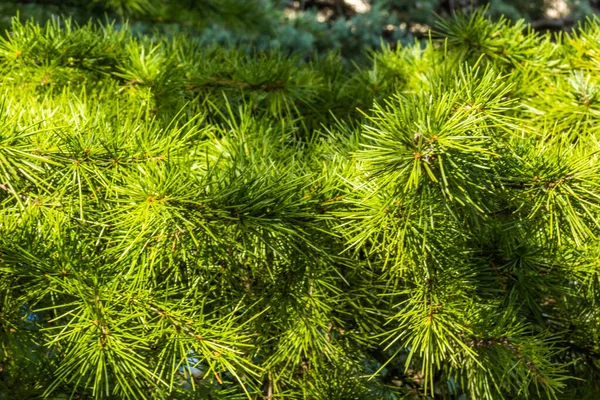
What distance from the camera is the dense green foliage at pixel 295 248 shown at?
23.6 inches

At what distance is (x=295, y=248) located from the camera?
2.18 feet

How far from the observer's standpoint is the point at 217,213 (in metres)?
0.61

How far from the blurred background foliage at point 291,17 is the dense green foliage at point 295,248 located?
35 cm

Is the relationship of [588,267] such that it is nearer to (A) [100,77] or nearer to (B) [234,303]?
(B) [234,303]

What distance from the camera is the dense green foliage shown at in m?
0.60

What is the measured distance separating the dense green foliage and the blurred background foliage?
13.8 inches

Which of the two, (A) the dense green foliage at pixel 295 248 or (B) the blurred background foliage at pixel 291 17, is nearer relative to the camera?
(A) the dense green foliage at pixel 295 248

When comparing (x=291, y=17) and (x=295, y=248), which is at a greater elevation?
(x=295, y=248)

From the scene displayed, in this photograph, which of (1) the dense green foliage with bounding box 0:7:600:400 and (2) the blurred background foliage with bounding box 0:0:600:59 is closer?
(1) the dense green foliage with bounding box 0:7:600:400

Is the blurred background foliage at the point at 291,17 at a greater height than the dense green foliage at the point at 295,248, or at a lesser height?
lesser

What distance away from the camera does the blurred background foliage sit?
73.9 inches

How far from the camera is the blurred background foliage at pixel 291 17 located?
1.88m

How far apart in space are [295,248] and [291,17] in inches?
100

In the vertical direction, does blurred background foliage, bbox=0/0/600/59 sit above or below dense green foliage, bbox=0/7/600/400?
below
